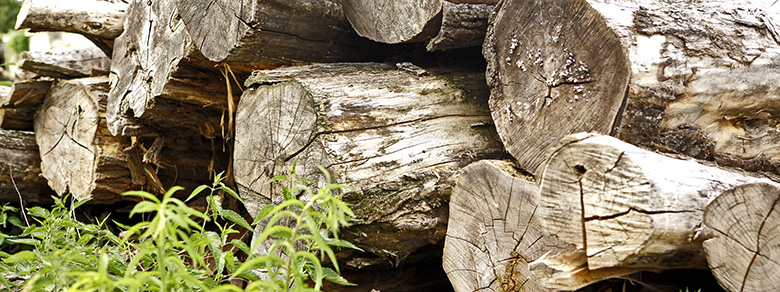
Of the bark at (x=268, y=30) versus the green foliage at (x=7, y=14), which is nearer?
the bark at (x=268, y=30)

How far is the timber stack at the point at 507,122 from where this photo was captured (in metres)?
1.62

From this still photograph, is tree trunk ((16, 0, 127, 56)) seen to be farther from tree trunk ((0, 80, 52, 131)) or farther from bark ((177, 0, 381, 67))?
bark ((177, 0, 381, 67))

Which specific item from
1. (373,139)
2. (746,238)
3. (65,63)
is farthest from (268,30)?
(65,63)

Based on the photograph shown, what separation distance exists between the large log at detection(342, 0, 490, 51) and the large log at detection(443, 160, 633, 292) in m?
0.53

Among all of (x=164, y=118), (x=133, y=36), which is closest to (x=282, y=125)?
(x=164, y=118)

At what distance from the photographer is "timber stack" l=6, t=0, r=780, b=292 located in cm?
162

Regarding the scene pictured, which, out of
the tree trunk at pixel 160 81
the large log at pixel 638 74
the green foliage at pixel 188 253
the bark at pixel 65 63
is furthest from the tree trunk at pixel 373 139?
the bark at pixel 65 63

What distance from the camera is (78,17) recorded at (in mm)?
3430

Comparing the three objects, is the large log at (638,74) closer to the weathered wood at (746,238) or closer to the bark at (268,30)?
the weathered wood at (746,238)

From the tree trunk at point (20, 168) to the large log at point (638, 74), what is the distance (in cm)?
307

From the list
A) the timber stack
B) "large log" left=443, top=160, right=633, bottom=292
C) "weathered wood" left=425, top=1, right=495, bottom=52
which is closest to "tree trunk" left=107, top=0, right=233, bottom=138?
the timber stack

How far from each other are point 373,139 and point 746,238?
119cm

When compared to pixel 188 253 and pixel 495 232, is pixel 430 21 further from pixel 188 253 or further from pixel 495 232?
pixel 188 253

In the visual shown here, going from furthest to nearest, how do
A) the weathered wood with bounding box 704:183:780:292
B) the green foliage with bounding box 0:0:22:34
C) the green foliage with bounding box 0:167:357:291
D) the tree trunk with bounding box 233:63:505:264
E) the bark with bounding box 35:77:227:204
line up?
the green foliage with bounding box 0:0:22:34
the bark with bounding box 35:77:227:204
the tree trunk with bounding box 233:63:505:264
the weathered wood with bounding box 704:183:780:292
the green foliage with bounding box 0:167:357:291
